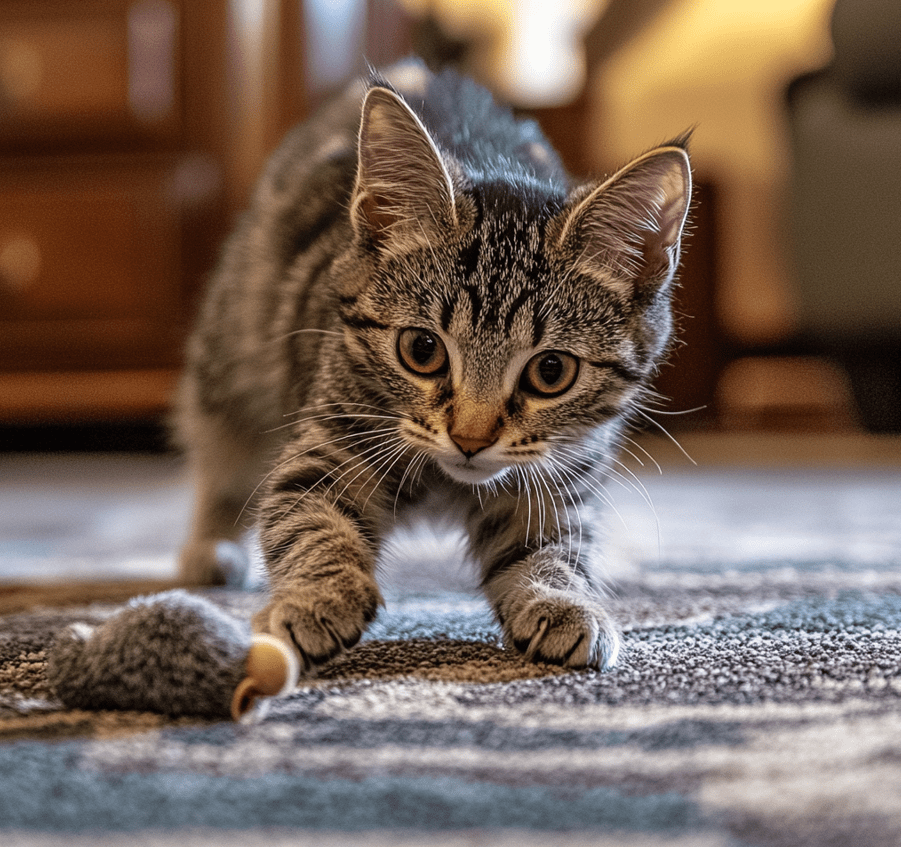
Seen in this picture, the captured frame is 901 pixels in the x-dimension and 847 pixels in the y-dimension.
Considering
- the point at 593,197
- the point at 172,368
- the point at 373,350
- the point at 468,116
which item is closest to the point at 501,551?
the point at 373,350

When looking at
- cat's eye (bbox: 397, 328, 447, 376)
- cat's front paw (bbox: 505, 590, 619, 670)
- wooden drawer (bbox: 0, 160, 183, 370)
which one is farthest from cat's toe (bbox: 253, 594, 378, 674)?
wooden drawer (bbox: 0, 160, 183, 370)

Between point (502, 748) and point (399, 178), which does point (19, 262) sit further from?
point (502, 748)

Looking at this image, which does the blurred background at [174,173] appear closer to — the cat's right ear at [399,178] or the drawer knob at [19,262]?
the drawer knob at [19,262]

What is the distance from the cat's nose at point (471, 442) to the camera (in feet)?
2.88

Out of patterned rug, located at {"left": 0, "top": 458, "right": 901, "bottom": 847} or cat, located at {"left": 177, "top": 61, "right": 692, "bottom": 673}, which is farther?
cat, located at {"left": 177, "top": 61, "right": 692, "bottom": 673}

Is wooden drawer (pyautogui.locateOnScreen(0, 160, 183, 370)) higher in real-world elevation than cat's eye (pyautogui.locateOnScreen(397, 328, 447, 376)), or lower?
lower

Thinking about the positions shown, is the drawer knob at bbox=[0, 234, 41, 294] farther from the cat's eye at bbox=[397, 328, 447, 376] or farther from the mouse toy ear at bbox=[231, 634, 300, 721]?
the mouse toy ear at bbox=[231, 634, 300, 721]

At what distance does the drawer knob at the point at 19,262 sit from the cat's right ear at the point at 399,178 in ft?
6.26

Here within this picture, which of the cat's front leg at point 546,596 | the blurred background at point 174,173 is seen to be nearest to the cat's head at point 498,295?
the cat's front leg at point 546,596

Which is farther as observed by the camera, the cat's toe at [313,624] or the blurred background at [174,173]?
the blurred background at [174,173]

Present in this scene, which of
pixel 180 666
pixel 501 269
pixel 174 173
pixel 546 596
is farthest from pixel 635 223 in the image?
pixel 174 173

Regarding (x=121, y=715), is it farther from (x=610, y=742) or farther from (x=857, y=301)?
(x=857, y=301)

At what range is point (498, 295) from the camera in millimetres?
934

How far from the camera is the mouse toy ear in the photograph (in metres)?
0.64
